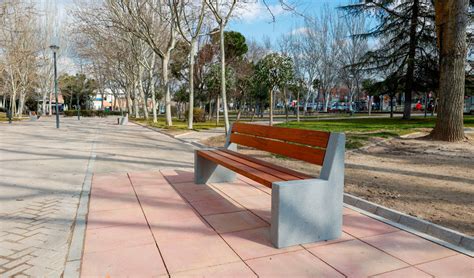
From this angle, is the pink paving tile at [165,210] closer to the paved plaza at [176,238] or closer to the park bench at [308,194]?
the paved plaza at [176,238]

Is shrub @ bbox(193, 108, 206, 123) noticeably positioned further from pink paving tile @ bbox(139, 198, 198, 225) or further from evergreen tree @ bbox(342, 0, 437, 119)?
pink paving tile @ bbox(139, 198, 198, 225)

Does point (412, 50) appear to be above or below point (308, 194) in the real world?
above

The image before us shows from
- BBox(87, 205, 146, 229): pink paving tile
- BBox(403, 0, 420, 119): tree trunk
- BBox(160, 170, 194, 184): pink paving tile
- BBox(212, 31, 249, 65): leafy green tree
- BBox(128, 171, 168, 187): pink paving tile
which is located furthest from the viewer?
BBox(212, 31, 249, 65): leafy green tree

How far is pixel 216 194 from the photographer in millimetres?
5195

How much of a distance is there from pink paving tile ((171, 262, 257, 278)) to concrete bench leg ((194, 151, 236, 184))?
293cm

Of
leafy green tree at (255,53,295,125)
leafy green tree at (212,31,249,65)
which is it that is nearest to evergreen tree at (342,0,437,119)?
leafy green tree at (255,53,295,125)

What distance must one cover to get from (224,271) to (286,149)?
1.74 meters

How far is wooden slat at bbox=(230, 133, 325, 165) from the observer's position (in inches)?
141

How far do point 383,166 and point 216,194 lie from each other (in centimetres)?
415

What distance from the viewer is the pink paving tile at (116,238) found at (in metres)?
3.31

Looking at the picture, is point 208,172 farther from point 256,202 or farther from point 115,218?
point 115,218

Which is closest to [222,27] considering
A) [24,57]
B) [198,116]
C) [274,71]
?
[274,71]

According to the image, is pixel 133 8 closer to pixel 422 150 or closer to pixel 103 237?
pixel 422 150

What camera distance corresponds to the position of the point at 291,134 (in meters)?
4.03
